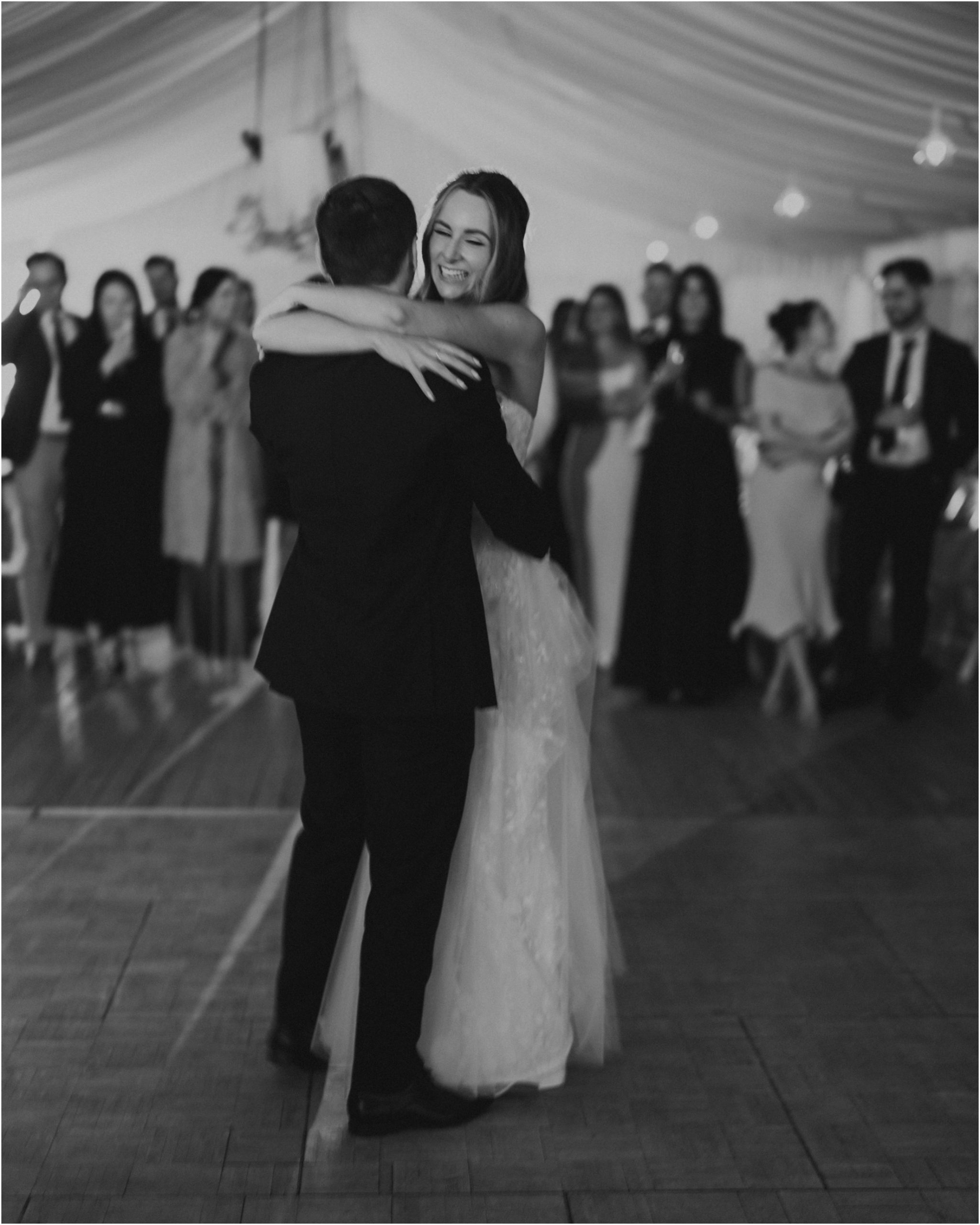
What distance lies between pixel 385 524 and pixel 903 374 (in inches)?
150

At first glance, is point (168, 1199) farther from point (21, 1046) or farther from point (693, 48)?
point (693, 48)

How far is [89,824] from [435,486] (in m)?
2.23

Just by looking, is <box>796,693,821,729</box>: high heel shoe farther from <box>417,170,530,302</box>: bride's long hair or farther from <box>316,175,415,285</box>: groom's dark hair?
<box>316,175,415,285</box>: groom's dark hair

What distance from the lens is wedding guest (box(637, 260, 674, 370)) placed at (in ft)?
20.7

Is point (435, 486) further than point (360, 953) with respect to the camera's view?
No

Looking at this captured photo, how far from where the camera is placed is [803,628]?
222 inches

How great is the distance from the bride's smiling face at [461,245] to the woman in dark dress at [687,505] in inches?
139

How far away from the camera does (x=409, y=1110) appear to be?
98.5 inches

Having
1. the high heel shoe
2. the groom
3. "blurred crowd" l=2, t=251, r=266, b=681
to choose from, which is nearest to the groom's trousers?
the groom

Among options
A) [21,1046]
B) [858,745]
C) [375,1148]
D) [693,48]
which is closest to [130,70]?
[693,48]

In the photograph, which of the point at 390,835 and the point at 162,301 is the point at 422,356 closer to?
the point at 390,835

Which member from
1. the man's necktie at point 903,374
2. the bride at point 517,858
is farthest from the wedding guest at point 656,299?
the bride at point 517,858

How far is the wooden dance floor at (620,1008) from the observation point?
2348 mm

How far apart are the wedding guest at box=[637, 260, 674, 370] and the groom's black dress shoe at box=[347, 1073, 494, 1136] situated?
4.06 metres
